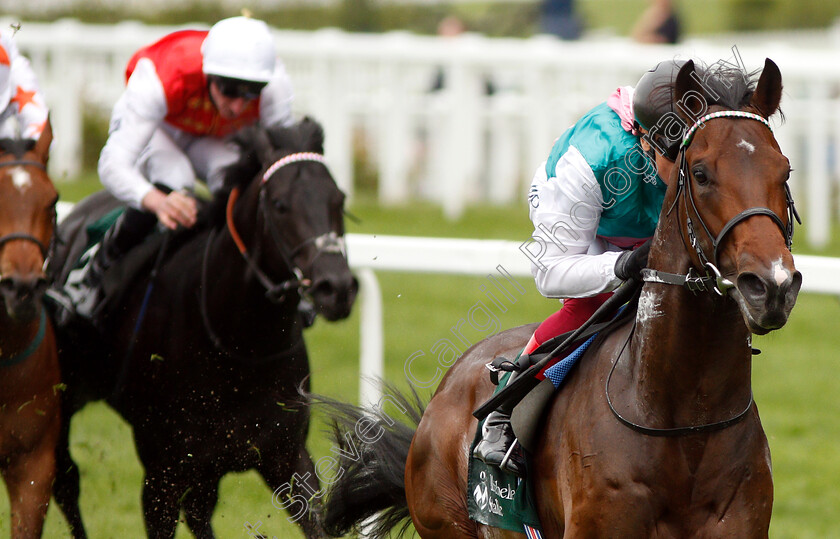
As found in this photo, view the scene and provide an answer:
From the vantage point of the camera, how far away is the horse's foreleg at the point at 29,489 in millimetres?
3785

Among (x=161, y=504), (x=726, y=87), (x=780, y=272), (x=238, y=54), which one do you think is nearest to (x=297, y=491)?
(x=161, y=504)

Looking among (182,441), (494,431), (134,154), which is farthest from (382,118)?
(494,431)

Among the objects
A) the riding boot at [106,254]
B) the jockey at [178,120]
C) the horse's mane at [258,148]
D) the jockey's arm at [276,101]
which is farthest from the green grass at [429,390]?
the jockey's arm at [276,101]

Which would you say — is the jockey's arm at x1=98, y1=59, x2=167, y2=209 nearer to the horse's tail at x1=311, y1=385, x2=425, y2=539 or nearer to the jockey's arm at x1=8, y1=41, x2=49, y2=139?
the jockey's arm at x1=8, y1=41, x2=49, y2=139

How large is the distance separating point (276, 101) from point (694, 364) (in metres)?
2.74

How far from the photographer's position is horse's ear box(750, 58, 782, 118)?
2.56m

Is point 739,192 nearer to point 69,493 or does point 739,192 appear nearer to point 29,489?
point 29,489

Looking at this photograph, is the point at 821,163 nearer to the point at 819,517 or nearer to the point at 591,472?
the point at 819,517

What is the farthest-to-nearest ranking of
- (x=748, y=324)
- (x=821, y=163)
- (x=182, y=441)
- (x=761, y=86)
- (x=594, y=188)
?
(x=821, y=163) → (x=182, y=441) → (x=594, y=188) → (x=761, y=86) → (x=748, y=324)

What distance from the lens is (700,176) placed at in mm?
2488

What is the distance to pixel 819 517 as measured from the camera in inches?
191

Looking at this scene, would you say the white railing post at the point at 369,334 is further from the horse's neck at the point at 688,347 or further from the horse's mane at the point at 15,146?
the horse's neck at the point at 688,347

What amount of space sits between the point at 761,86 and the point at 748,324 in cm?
57

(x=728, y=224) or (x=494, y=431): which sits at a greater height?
(x=728, y=224)
